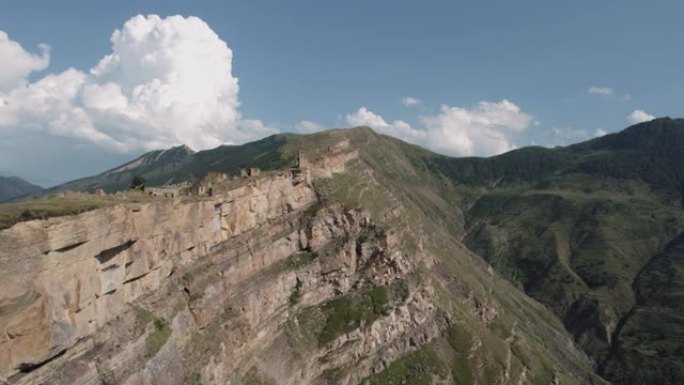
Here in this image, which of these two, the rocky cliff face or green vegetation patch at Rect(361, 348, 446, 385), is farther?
green vegetation patch at Rect(361, 348, 446, 385)

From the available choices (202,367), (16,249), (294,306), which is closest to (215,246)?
(202,367)

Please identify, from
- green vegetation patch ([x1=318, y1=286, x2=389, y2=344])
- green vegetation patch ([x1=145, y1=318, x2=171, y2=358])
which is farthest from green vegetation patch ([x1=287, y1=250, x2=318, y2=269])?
green vegetation patch ([x1=145, y1=318, x2=171, y2=358])

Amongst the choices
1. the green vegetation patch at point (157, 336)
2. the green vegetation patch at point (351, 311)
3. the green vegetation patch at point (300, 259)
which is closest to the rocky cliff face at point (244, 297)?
the green vegetation patch at point (157, 336)

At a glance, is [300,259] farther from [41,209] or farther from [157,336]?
[41,209]

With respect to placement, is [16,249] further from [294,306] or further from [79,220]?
[294,306]

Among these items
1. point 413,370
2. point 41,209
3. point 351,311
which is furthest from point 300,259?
point 41,209

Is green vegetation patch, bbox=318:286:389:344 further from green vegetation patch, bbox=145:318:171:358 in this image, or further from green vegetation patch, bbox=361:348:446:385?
green vegetation patch, bbox=145:318:171:358

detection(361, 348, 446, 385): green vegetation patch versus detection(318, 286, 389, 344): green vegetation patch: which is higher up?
detection(318, 286, 389, 344): green vegetation patch

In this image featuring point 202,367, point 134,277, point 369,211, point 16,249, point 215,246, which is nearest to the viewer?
point 16,249
